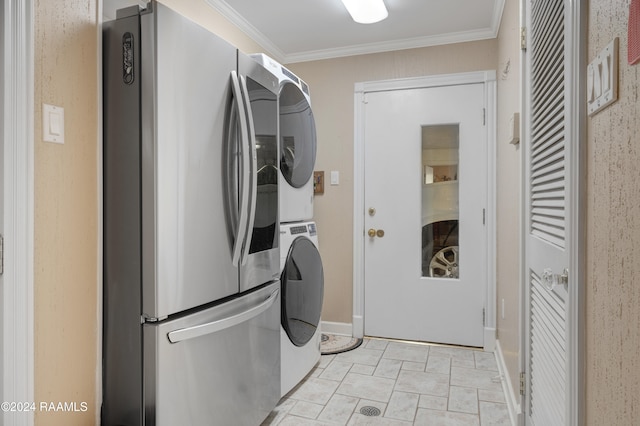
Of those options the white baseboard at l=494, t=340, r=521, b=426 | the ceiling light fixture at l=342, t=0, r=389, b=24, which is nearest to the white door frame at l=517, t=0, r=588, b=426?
the white baseboard at l=494, t=340, r=521, b=426

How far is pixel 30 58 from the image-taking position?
1.22m

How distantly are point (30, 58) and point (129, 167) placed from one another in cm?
43

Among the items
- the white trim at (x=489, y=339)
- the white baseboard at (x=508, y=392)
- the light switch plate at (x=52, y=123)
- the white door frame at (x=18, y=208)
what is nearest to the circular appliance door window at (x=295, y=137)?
the light switch plate at (x=52, y=123)

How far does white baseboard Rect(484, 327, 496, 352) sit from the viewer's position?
116 inches

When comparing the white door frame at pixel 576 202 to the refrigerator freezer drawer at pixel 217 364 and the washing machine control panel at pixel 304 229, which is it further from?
the washing machine control panel at pixel 304 229

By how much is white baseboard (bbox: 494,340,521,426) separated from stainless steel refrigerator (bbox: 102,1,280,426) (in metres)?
1.31

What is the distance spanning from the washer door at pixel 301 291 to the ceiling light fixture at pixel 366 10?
1.49 meters

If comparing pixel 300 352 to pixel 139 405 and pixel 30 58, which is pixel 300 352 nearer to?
pixel 139 405

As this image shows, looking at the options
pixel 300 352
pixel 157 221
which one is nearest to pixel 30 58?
pixel 157 221

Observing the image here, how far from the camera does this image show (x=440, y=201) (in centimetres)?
311

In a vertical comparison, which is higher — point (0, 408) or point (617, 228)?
point (617, 228)

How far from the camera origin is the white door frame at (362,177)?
2934 mm

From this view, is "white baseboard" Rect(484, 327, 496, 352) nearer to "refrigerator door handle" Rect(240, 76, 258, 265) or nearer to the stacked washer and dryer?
the stacked washer and dryer

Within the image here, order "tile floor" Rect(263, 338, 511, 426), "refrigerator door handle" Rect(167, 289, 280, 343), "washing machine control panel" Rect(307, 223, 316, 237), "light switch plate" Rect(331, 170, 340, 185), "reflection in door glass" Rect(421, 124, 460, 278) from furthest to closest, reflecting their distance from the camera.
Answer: "light switch plate" Rect(331, 170, 340, 185) → "reflection in door glass" Rect(421, 124, 460, 278) → "washing machine control panel" Rect(307, 223, 316, 237) → "tile floor" Rect(263, 338, 511, 426) → "refrigerator door handle" Rect(167, 289, 280, 343)
